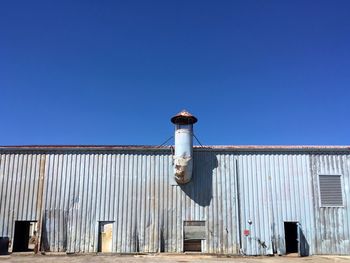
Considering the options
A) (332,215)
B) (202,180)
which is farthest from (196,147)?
(332,215)

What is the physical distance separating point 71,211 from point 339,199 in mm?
16191

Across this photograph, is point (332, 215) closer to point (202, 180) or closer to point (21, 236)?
point (202, 180)

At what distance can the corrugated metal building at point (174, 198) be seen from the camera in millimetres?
22500

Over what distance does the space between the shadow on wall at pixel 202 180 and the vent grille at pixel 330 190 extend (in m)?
6.67

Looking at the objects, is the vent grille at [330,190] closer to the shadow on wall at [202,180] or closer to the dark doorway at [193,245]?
the shadow on wall at [202,180]

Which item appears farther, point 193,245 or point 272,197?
point 272,197

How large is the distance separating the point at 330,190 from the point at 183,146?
943 cm

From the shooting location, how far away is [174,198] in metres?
23.0

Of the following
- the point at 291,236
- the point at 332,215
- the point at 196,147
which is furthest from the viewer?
the point at 291,236

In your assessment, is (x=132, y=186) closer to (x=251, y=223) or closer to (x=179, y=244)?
(x=179, y=244)

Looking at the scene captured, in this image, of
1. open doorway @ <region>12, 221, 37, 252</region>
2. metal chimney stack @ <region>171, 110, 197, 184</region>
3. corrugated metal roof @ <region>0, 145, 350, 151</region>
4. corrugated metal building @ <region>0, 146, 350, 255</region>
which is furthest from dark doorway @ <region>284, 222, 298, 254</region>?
open doorway @ <region>12, 221, 37, 252</region>

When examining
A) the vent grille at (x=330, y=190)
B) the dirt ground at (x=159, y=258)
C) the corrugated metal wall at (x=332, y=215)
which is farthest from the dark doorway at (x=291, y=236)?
the vent grille at (x=330, y=190)

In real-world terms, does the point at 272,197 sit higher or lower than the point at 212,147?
lower

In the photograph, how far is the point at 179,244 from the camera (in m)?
22.4
